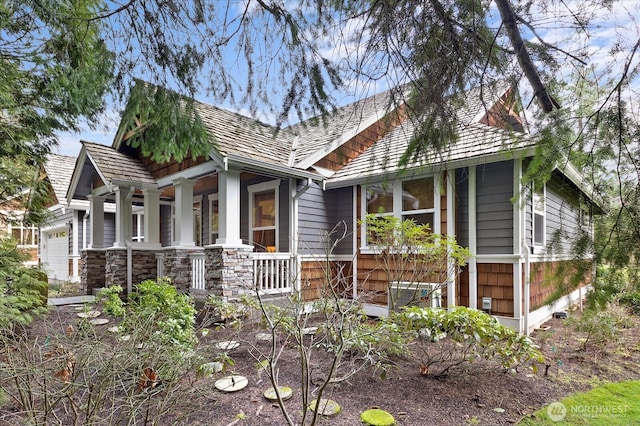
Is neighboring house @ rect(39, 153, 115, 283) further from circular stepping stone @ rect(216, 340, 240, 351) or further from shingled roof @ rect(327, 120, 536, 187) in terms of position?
circular stepping stone @ rect(216, 340, 240, 351)

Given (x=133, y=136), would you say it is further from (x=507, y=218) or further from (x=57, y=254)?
(x=57, y=254)

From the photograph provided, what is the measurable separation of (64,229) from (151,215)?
967 cm

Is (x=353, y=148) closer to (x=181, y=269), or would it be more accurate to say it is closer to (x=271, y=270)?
(x=271, y=270)

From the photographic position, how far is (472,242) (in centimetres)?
687

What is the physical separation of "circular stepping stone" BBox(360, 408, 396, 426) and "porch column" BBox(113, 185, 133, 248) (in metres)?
8.05

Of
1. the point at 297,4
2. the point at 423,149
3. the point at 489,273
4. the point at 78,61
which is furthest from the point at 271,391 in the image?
the point at 489,273

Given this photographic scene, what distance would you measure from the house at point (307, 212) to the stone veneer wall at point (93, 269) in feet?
0.09

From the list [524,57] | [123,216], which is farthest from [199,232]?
[524,57]

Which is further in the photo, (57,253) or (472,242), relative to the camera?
(57,253)

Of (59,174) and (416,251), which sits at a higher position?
(59,174)

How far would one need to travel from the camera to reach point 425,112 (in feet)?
9.27

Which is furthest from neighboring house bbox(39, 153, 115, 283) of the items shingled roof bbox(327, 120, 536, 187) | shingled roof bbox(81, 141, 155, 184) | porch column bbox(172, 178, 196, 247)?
shingled roof bbox(327, 120, 536, 187)

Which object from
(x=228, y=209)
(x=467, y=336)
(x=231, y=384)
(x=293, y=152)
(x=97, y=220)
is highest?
(x=293, y=152)

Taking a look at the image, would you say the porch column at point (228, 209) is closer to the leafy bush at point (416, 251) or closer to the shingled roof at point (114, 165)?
the leafy bush at point (416, 251)
